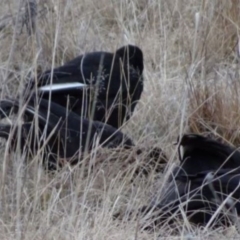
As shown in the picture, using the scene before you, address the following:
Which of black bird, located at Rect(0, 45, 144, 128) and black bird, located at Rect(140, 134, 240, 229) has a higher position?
black bird, located at Rect(0, 45, 144, 128)

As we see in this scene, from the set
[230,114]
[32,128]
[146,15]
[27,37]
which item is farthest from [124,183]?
[146,15]

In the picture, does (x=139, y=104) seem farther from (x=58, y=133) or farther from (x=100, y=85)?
(x=58, y=133)

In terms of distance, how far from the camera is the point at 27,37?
16.5ft

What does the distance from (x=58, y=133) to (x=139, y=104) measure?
91 cm

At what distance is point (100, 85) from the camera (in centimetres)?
423

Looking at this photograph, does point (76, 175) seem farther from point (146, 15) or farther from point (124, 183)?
point (146, 15)

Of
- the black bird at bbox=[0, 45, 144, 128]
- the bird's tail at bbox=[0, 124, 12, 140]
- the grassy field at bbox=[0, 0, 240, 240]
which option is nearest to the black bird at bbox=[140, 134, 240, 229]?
the grassy field at bbox=[0, 0, 240, 240]

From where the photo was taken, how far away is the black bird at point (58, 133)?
12.3 ft

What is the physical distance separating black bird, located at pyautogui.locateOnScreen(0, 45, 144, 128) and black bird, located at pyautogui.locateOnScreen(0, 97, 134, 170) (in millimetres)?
87

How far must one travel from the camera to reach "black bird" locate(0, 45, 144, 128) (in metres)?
4.11

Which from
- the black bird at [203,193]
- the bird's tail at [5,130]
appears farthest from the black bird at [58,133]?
the black bird at [203,193]

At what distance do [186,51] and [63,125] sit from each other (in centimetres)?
144

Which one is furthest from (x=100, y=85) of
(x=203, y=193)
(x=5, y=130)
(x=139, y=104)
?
(x=203, y=193)

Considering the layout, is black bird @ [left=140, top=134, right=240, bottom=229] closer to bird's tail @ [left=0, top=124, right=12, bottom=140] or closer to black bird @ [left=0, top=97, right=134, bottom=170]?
black bird @ [left=0, top=97, right=134, bottom=170]
